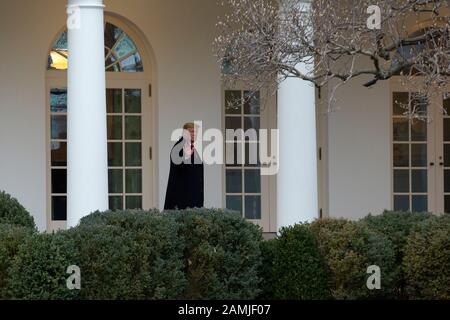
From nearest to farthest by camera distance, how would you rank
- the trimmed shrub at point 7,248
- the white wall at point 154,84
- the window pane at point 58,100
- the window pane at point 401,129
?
1. the trimmed shrub at point 7,248
2. the white wall at point 154,84
3. the window pane at point 58,100
4. the window pane at point 401,129

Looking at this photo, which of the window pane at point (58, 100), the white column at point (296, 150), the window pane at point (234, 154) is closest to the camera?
the white column at point (296, 150)

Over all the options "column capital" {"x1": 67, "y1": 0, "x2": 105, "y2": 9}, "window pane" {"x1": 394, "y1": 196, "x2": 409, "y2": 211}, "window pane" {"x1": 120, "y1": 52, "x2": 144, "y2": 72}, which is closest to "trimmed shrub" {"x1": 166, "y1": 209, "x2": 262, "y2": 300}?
"column capital" {"x1": 67, "y1": 0, "x2": 105, "y2": 9}

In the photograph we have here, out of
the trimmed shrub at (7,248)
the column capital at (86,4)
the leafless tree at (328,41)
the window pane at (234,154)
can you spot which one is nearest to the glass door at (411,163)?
the window pane at (234,154)

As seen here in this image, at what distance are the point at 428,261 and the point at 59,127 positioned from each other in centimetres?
709

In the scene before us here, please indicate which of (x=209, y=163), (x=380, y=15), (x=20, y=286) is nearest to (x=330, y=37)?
(x=380, y=15)

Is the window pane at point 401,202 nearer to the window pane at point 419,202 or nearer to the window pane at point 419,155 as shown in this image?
the window pane at point 419,202

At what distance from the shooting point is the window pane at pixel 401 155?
15.0m

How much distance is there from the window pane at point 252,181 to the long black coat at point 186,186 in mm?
2704

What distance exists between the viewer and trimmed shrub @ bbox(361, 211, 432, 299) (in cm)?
903

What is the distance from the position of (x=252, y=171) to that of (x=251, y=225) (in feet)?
19.0

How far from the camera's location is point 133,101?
1456 cm

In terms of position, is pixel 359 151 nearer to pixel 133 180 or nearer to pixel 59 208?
pixel 133 180

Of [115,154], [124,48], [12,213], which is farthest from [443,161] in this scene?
[12,213]

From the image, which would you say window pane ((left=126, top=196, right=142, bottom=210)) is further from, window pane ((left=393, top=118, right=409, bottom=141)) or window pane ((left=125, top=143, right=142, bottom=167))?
window pane ((left=393, top=118, right=409, bottom=141))
